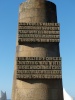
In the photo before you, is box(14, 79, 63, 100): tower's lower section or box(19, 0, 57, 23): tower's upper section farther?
box(19, 0, 57, 23): tower's upper section

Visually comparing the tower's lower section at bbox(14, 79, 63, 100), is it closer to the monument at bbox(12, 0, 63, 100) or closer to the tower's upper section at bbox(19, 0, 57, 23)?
the monument at bbox(12, 0, 63, 100)

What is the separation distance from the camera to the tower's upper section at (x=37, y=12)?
12188mm

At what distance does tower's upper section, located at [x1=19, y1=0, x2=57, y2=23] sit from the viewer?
12.2m

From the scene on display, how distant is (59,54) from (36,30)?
4.76 ft

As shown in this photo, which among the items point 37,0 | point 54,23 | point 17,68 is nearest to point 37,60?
point 17,68

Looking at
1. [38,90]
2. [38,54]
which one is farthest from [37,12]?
[38,90]

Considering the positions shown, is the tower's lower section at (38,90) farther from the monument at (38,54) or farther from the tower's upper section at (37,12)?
the tower's upper section at (37,12)

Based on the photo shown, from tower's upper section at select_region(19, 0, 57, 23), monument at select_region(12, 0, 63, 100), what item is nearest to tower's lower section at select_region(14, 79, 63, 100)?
monument at select_region(12, 0, 63, 100)

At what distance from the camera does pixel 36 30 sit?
11852mm

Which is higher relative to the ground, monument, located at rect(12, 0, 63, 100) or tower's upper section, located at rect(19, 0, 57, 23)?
tower's upper section, located at rect(19, 0, 57, 23)

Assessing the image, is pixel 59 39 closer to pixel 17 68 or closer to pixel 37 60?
pixel 37 60

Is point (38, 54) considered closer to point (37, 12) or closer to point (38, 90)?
point (38, 90)

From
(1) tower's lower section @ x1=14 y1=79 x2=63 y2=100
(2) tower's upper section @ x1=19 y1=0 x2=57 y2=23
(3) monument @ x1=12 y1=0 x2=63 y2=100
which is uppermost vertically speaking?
(2) tower's upper section @ x1=19 y1=0 x2=57 y2=23

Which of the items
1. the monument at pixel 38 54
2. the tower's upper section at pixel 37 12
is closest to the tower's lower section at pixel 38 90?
the monument at pixel 38 54
